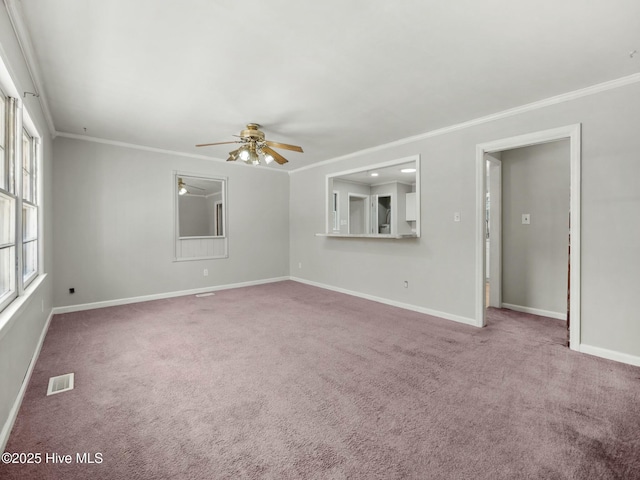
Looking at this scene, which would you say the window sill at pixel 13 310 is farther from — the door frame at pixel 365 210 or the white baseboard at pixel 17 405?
the door frame at pixel 365 210

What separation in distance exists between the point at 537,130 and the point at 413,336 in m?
2.47

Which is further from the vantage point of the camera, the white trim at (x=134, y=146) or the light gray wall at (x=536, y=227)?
the white trim at (x=134, y=146)

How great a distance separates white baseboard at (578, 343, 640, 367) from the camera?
261 cm

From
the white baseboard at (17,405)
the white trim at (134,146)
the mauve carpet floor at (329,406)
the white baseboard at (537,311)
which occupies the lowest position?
the mauve carpet floor at (329,406)

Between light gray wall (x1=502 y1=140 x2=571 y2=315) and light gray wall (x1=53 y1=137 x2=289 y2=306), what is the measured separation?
4421 millimetres

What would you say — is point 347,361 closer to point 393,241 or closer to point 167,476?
point 167,476

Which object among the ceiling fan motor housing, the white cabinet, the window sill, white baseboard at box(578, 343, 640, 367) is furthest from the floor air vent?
the white cabinet

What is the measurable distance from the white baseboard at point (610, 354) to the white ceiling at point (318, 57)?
2364 mm

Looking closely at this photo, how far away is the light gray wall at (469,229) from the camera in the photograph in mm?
2631

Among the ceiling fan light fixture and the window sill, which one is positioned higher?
the ceiling fan light fixture

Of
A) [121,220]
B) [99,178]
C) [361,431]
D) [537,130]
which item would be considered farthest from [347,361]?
[99,178]

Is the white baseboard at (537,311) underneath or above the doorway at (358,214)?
underneath

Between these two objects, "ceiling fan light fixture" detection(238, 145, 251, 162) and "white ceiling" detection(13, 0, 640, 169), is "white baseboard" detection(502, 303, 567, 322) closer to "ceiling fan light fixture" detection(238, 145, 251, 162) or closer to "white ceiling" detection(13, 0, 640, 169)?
"white ceiling" detection(13, 0, 640, 169)

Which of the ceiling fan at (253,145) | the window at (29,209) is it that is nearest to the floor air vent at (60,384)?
the window at (29,209)
